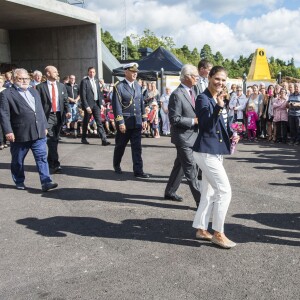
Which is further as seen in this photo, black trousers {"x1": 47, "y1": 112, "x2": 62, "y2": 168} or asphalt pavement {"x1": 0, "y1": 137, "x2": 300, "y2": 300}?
black trousers {"x1": 47, "y1": 112, "x2": 62, "y2": 168}

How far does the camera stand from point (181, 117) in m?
5.66

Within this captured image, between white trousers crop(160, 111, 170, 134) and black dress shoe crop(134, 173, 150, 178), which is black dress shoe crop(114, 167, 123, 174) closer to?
black dress shoe crop(134, 173, 150, 178)

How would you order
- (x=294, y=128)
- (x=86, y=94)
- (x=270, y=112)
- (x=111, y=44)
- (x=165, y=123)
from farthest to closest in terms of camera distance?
(x=111, y=44) < (x=165, y=123) < (x=270, y=112) < (x=294, y=128) < (x=86, y=94)

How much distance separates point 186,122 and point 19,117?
2880 mm

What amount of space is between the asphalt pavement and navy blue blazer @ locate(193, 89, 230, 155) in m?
1.08

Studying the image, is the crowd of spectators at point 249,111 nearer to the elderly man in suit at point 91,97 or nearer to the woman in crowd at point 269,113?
the woman in crowd at point 269,113

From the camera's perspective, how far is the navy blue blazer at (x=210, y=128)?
4305 millimetres

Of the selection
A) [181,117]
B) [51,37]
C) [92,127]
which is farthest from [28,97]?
[51,37]

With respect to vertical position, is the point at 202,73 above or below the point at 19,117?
above

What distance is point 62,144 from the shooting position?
12.4 m

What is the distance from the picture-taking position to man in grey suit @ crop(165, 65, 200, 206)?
5.60 m

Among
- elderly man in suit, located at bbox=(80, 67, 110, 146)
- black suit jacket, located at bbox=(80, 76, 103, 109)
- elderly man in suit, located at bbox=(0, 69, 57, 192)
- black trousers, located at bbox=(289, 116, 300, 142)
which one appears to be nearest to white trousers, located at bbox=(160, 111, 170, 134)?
elderly man in suit, located at bbox=(80, 67, 110, 146)

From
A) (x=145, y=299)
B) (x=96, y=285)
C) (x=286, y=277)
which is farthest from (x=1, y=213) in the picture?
(x=286, y=277)

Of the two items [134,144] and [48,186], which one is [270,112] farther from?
[48,186]
